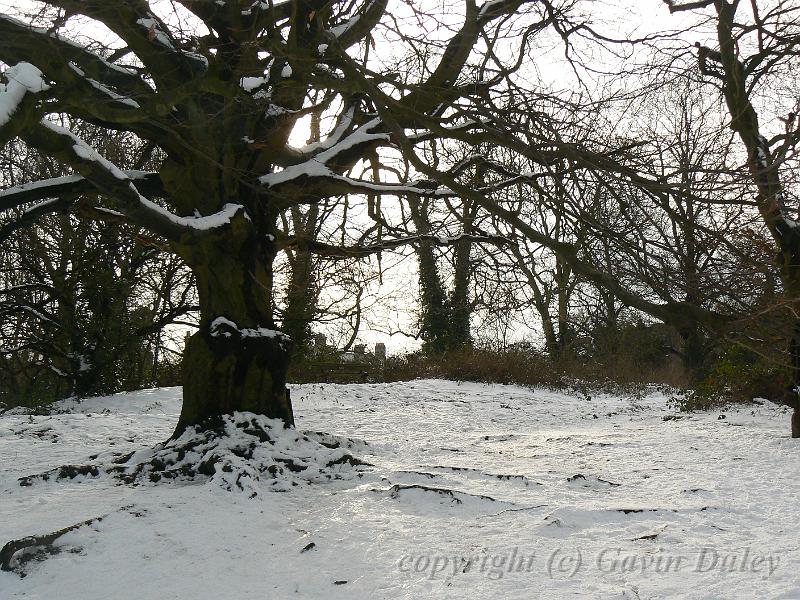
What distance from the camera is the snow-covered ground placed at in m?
2.85

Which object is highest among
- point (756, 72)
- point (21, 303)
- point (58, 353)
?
point (756, 72)

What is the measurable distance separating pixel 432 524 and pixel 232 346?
245 cm

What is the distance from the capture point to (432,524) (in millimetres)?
3729

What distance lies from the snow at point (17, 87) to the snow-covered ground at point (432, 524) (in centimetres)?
236

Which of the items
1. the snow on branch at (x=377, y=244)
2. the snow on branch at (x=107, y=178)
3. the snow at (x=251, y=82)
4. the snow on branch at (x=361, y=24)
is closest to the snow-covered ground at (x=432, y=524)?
the snow on branch at (x=107, y=178)

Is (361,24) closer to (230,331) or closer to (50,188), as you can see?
(230,331)

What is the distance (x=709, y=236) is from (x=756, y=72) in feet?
15.4

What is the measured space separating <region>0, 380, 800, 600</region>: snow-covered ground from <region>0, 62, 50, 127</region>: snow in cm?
236

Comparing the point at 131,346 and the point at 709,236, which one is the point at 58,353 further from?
the point at 709,236

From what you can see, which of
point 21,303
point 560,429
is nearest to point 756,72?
point 560,429

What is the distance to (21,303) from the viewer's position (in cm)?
1001

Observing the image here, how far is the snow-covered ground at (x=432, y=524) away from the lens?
2850 mm

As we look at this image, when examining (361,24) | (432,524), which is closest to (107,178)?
(361,24)

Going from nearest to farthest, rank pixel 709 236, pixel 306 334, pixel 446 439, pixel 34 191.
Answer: pixel 709 236, pixel 34 191, pixel 446 439, pixel 306 334
